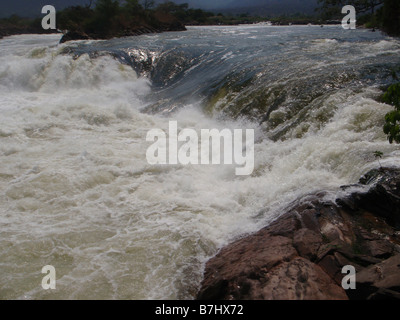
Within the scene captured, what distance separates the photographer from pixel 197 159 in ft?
19.8

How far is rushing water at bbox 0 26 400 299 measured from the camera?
11.1 feet

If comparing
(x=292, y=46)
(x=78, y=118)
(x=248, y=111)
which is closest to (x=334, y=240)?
(x=248, y=111)

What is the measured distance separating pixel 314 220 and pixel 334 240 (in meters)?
0.32

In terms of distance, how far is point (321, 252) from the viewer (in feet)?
9.61
